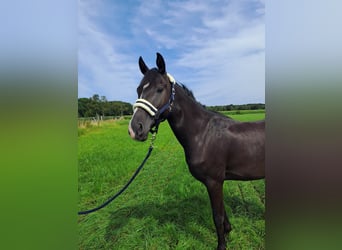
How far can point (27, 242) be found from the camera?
1279 mm

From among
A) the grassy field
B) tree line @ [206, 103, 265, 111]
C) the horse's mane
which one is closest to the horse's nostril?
the grassy field

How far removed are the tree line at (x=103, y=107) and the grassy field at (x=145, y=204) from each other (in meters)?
0.14

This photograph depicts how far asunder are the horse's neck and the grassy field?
51cm

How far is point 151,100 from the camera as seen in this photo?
2387 mm

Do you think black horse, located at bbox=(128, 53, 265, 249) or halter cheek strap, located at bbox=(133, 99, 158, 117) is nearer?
halter cheek strap, located at bbox=(133, 99, 158, 117)

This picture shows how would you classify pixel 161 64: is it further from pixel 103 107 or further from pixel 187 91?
pixel 103 107

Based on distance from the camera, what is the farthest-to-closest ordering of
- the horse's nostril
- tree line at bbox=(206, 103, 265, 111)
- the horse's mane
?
the horse's mane
the horse's nostril
tree line at bbox=(206, 103, 265, 111)

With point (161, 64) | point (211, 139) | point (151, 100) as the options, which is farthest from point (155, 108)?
point (211, 139)

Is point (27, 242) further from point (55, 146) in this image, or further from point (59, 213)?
point (55, 146)

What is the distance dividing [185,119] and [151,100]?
0.55m

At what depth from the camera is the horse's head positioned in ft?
7.58

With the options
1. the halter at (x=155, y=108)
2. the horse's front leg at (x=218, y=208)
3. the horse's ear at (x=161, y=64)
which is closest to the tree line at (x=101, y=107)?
the halter at (x=155, y=108)

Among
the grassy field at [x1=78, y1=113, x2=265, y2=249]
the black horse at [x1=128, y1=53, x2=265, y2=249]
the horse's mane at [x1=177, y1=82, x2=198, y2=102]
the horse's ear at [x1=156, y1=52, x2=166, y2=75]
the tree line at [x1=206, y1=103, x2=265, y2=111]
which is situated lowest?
the grassy field at [x1=78, y1=113, x2=265, y2=249]

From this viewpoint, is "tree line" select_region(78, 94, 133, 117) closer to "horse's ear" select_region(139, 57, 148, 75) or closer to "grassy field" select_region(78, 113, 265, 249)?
"grassy field" select_region(78, 113, 265, 249)
